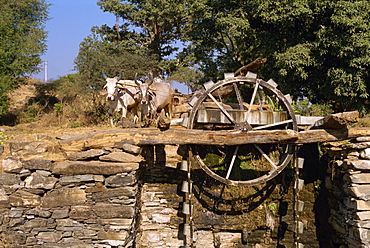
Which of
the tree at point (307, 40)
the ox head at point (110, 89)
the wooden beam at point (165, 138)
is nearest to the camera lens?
the wooden beam at point (165, 138)

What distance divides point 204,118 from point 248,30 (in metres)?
7.27

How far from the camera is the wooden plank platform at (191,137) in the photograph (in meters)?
6.29

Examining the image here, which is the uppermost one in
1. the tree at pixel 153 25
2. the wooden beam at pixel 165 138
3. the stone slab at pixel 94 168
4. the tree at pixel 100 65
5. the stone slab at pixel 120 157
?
the tree at pixel 153 25

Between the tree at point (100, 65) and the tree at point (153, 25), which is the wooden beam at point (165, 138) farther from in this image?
the tree at point (153, 25)

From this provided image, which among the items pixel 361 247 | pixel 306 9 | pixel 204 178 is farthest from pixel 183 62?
pixel 361 247

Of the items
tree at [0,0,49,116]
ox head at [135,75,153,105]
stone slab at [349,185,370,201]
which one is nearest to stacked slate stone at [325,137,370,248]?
stone slab at [349,185,370,201]

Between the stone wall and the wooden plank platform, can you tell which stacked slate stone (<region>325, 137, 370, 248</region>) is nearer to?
the wooden plank platform

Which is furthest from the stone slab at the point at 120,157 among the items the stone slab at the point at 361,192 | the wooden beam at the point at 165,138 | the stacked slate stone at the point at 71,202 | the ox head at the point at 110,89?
the stone slab at the point at 361,192

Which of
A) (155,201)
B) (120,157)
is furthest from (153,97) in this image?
(120,157)

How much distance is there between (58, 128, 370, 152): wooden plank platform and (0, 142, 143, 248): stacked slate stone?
0.21 m

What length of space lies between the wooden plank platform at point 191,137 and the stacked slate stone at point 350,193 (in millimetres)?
498

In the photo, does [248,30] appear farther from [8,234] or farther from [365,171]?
[8,234]

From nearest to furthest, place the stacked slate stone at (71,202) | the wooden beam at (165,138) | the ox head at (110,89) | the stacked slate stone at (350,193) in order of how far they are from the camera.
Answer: the stacked slate stone at (71,202), the wooden beam at (165,138), the stacked slate stone at (350,193), the ox head at (110,89)

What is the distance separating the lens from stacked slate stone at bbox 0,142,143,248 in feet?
19.9
